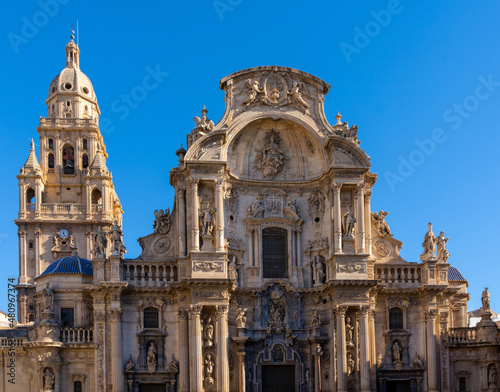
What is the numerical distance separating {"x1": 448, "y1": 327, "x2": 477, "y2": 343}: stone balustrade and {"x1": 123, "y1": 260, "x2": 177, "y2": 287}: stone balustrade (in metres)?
14.8

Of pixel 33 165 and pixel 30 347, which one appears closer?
pixel 30 347

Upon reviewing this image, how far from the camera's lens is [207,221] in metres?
40.4

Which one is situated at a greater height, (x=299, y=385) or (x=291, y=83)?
(x=291, y=83)

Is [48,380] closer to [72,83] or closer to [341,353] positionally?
[341,353]

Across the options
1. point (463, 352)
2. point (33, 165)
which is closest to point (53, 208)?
point (33, 165)

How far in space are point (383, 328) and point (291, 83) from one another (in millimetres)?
13807

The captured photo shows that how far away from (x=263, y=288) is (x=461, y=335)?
10803 mm

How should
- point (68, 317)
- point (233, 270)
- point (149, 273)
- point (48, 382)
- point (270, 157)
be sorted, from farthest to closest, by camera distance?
1. point (270, 157)
2. point (68, 317)
3. point (233, 270)
4. point (149, 273)
5. point (48, 382)

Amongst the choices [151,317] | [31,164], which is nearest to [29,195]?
[31,164]

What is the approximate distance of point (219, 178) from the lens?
40.9 m

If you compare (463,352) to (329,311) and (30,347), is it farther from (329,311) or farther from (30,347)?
(30,347)

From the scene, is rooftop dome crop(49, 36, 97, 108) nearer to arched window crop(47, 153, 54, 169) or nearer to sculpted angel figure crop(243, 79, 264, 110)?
arched window crop(47, 153, 54, 169)

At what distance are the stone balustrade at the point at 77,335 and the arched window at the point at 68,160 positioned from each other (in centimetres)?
2801

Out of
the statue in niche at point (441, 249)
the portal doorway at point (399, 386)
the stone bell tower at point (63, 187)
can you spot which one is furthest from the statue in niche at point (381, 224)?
the stone bell tower at point (63, 187)
